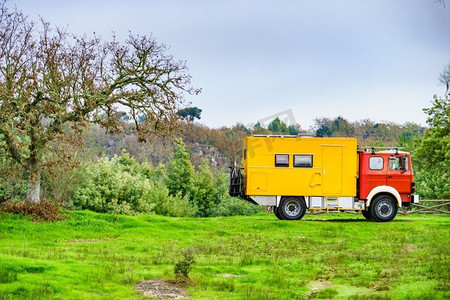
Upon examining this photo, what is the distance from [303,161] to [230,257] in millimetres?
9709

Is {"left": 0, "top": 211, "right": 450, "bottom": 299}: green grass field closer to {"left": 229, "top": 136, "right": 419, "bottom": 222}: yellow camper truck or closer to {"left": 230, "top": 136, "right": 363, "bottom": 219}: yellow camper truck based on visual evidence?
{"left": 229, "top": 136, "right": 419, "bottom": 222}: yellow camper truck

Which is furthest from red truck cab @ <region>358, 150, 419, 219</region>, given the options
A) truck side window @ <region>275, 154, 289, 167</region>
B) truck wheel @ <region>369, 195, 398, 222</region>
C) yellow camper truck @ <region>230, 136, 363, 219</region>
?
truck side window @ <region>275, 154, 289, 167</region>

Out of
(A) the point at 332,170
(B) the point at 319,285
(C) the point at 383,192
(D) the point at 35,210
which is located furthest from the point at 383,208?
(D) the point at 35,210

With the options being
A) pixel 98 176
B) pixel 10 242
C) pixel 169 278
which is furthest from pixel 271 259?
pixel 98 176

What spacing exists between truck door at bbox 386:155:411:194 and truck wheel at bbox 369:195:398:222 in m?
0.66

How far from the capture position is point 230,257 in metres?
16.7

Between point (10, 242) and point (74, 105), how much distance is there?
21.5 ft

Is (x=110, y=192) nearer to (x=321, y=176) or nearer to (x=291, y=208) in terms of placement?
(x=291, y=208)

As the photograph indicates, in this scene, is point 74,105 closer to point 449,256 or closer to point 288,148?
point 288,148

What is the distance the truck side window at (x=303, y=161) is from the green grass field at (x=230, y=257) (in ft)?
8.42

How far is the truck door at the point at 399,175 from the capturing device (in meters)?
26.0

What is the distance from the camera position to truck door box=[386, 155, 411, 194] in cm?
2595

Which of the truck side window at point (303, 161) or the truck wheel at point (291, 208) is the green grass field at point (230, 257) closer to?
the truck wheel at point (291, 208)

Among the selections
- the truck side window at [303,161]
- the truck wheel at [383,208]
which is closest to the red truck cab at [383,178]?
the truck wheel at [383,208]
